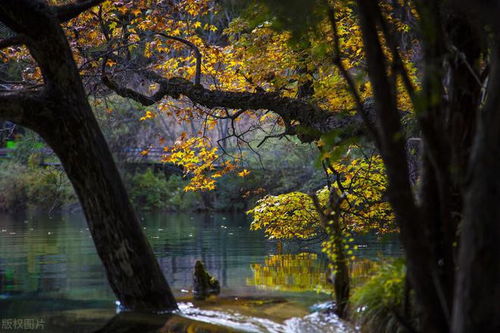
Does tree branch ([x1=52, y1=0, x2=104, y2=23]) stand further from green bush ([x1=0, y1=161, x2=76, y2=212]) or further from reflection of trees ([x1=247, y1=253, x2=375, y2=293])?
green bush ([x1=0, y1=161, x2=76, y2=212])

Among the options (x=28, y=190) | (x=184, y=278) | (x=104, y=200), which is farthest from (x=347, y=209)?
(x=28, y=190)

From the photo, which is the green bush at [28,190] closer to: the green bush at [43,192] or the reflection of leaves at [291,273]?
the green bush at [43,192]

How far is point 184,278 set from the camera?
1080 centimetres

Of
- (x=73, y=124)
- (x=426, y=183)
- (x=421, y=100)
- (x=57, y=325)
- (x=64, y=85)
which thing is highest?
(x=64, y=85)

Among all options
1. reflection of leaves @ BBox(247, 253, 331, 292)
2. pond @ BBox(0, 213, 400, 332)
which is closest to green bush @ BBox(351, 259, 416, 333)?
pond @ BBox(0, 213, 400, 332)

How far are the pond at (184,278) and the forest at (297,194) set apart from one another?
0.05m

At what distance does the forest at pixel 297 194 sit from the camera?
334 centimetres

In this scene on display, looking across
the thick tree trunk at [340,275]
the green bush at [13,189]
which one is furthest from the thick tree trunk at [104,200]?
the green bush at [13,189]

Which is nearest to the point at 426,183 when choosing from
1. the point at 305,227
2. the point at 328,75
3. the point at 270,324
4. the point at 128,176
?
the point at 270,324

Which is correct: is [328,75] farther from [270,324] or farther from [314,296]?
[270,324]

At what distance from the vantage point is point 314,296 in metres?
8.40

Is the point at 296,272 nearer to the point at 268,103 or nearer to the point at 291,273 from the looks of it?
the point at 291,273

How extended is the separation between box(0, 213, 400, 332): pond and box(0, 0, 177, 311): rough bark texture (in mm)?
904

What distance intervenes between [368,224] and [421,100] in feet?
27.8
